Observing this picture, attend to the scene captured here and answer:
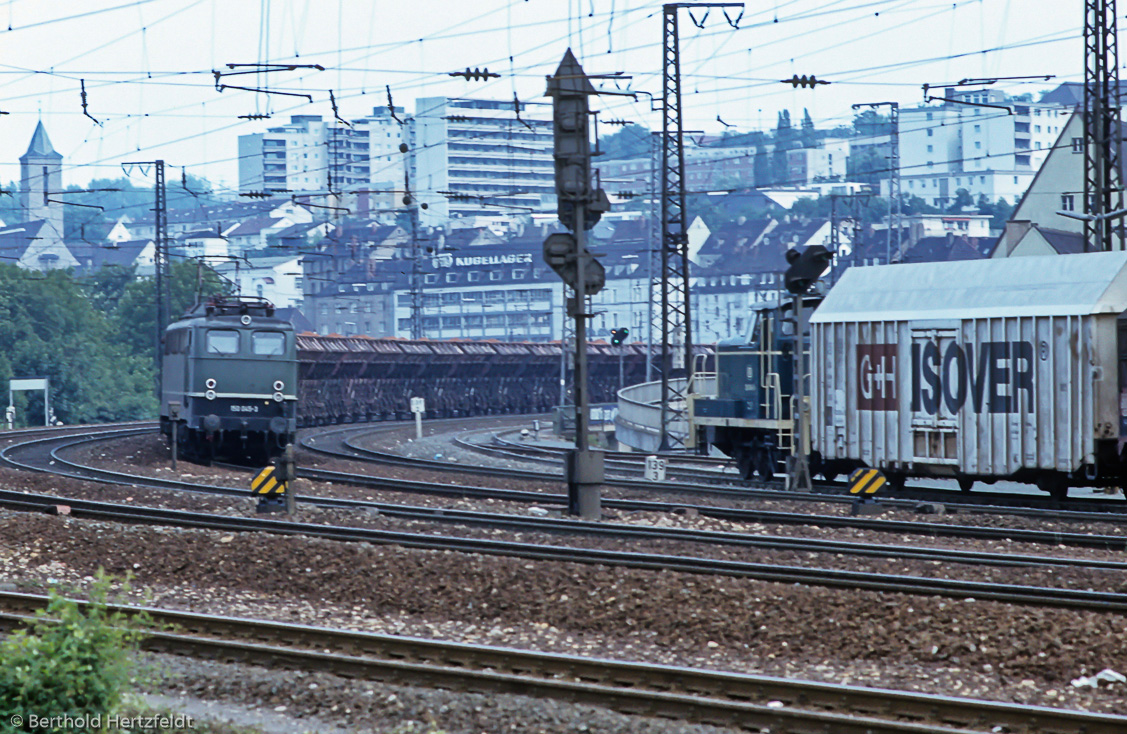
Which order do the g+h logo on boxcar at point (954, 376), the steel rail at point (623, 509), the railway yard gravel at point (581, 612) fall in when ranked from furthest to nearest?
1. the g+h logo on boxcar at point (954, 376)
2. the steel rail at point (623, 509)
3. the railway yard gravel at point (581, 612)

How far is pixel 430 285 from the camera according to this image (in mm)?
138250

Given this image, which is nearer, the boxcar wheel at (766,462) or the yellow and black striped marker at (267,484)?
the yellow and black striped marker at (267,484)

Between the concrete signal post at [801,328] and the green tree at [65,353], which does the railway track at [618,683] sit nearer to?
the concrete signal post at [801,328]

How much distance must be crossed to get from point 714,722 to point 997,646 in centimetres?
292

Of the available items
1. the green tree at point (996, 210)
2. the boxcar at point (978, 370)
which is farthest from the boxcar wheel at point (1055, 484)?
the green tree at point (996, 210)

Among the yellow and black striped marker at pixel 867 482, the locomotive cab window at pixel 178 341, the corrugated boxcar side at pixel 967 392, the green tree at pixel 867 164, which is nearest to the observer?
the yellow and black striped marker at pixel 867 482

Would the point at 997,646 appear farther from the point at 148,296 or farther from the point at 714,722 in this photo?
the point at 148,296

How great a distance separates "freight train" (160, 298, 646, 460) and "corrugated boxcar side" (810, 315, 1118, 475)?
42.3 ft

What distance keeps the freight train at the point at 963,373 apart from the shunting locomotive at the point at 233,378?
11.2 m

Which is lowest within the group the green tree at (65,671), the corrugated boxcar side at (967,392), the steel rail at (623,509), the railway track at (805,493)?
the railway track at (805,493)

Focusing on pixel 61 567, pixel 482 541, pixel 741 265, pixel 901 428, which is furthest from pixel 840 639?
pixel 741 265

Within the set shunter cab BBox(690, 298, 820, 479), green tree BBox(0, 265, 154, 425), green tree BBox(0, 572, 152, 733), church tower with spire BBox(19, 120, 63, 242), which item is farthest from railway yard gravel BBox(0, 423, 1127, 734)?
church tower with spire BBox(19, 120, 63, 242)

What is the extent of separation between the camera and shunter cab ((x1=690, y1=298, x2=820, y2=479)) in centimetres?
2503

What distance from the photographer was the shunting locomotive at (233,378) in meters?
28.8
